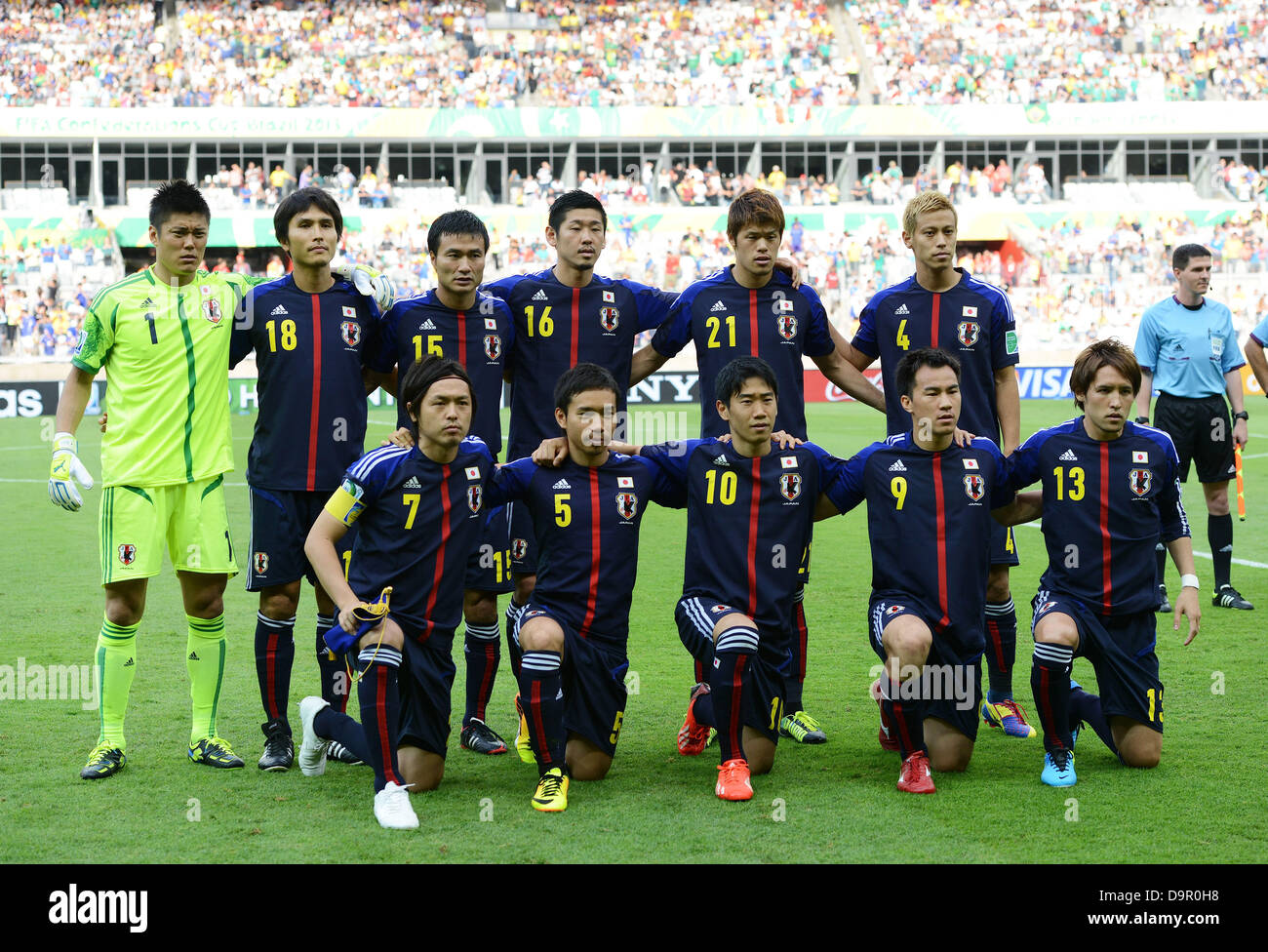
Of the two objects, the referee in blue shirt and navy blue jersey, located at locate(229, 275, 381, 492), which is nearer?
navy blue jersey, located at locate(229, 275, 381, 492)

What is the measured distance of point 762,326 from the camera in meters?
5.77

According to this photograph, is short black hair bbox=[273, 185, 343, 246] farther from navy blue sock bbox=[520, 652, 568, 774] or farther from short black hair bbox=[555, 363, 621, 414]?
navy blue sock bbox=[520, 652, 568, 774]

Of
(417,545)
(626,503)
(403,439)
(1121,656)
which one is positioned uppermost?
(403,439)

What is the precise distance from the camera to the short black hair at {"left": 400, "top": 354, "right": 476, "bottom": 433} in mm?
4891

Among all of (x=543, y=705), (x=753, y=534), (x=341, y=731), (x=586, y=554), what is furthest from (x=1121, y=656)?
(x=341, y=731)

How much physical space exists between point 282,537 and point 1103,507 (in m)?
3.29

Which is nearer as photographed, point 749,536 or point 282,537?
point 749,536

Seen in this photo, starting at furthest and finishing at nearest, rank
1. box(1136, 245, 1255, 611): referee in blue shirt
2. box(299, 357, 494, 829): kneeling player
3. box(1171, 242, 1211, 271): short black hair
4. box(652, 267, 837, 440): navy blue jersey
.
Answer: box(1136, 245, 1255, 611): referee in blue shirt → box(1171, 242, 1211, 271): short black hair → box(652, 267, 837, 440): navy blue jersey → box(299, 357, 494, 829): kneeling player

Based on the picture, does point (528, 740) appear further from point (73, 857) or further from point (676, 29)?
point (676, 29)

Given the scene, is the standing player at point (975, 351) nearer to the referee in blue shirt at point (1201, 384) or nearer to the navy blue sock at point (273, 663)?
the navy blue sock at point (273, 663)

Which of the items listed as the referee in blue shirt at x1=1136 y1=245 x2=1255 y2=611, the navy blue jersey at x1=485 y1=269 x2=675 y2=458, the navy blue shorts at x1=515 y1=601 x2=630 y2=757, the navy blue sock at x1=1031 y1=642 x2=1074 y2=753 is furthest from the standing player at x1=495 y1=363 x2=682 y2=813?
the referee in blue shirt at x1=1136 y1=245 x2=1255 y2=611

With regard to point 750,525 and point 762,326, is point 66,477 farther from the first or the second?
point 762,326

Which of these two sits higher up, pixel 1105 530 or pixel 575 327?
pixel 575 327

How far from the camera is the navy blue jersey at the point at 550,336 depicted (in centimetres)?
578
